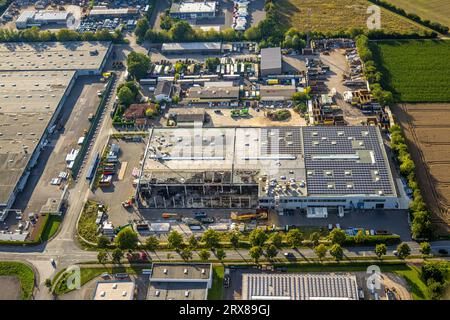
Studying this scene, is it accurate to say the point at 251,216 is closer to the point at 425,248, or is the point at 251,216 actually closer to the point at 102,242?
the point at 102,242

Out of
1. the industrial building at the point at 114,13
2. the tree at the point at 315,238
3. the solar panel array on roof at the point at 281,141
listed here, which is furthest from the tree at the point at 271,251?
the industrial building at the point at 114,13

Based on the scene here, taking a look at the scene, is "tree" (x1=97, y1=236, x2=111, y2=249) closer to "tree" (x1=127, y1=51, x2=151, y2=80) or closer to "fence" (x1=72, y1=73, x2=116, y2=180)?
"fence" (x1=72, y1=73, x2=116, y2=180)

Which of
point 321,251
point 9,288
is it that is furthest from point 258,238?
point 9,288

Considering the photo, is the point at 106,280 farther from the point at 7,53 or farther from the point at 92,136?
the point at 7,53

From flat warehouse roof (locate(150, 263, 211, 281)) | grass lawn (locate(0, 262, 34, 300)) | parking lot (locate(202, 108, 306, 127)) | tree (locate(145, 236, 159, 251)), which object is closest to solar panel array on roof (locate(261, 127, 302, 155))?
parking lot (locate(202, 108, 306, 127))

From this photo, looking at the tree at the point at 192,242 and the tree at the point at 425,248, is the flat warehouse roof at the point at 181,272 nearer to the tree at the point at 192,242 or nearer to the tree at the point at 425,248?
the tree at the point at 192,242

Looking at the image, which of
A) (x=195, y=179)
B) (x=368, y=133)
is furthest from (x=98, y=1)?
(x=368, y=133)

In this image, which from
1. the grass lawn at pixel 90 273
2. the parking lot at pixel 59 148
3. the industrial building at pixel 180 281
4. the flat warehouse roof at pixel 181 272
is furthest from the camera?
the parking lot at pixel 59 148
